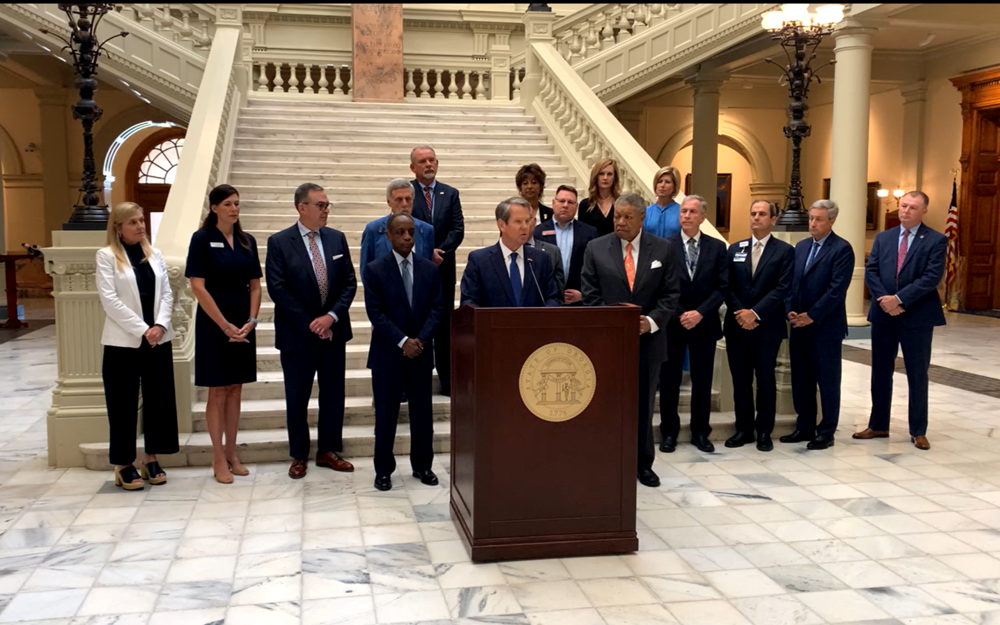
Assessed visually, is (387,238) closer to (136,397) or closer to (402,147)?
(136,397)

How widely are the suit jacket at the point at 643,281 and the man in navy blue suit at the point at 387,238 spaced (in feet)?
3.65

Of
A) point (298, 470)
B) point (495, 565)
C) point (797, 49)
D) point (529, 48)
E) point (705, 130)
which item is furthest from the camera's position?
point (705, 130)

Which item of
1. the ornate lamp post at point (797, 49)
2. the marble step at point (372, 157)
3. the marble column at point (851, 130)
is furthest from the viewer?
the marble column at point (851, 130)

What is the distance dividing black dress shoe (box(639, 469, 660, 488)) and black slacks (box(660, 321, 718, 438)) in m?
0.82

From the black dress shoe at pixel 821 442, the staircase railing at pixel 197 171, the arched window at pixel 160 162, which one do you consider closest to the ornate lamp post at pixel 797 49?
the black dress shoe at pixel 821 442

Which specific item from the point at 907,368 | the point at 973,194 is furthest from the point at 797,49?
the point at 973,194

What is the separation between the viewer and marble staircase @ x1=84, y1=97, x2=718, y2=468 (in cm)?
601


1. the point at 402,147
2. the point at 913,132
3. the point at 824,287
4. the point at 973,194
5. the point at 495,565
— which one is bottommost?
the point at 495,565

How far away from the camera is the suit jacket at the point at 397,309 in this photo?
4984mm

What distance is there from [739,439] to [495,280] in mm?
2578

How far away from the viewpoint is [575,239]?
581cm

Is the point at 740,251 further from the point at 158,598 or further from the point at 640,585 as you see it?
the point at 158,598

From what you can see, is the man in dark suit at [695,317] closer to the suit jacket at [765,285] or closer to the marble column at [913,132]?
the suit jacket at [765,285]

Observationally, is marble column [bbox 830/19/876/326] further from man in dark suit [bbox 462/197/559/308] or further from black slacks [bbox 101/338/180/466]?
black slacks [bbox 101/338/180/466]
